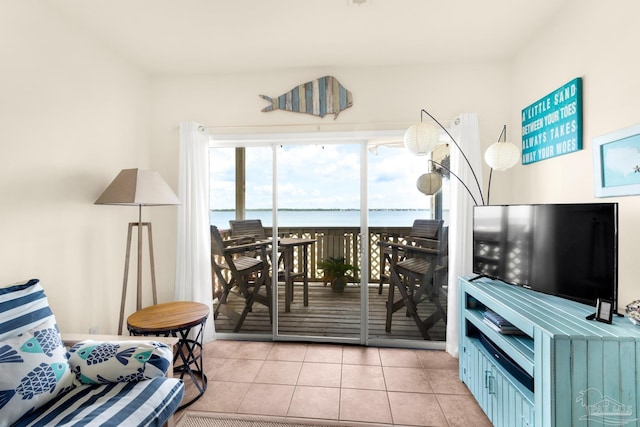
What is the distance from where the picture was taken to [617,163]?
1.51 meters

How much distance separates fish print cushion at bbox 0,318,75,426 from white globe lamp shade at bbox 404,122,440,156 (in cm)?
230

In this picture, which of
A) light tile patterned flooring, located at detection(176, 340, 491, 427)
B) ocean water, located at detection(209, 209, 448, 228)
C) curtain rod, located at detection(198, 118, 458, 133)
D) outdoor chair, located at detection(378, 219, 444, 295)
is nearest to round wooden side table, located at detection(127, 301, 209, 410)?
light tile patterned flooring, located at detection(176, 340, 491, 427)

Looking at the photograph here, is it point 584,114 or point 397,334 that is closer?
point 584,114

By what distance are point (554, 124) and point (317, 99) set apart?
6.00 ft

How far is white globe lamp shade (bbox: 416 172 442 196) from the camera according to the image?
2.73 meters

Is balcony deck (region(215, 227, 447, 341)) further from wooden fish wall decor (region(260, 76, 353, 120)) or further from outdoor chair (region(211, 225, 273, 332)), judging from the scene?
wooden fish wall decor (region(260, 76, 353, 120))

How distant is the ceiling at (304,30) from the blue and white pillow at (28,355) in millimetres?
1814

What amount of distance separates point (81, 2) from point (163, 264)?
82.9 inches

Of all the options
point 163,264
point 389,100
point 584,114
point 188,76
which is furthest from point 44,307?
point 584,114

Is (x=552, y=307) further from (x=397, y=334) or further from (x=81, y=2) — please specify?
(x=81, y=2)

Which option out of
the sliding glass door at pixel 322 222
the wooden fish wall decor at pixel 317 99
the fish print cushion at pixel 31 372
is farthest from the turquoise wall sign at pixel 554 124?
the fish print cushion at pixel 31 372

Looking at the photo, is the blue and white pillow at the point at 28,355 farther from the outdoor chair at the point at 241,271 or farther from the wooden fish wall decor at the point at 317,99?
the wooden fish wall decor at the point at 317,99

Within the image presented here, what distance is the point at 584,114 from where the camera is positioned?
178cm

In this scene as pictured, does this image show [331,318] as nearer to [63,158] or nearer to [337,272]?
[337,272]
